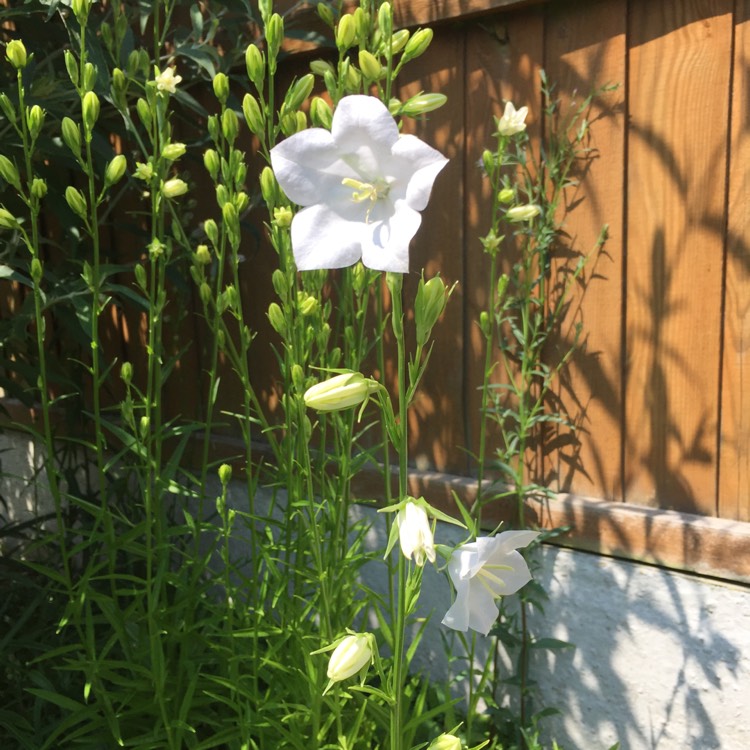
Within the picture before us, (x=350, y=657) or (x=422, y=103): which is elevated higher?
(x=422, y=103)

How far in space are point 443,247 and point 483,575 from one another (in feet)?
3.78

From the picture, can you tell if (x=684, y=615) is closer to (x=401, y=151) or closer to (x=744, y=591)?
(x=744, y=591)

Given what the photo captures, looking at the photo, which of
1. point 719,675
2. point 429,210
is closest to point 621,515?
point 719,675

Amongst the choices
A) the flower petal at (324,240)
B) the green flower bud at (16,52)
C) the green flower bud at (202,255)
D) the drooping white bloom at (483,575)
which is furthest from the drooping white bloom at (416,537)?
the green flower bud at (16,52)

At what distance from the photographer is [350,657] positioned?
1018 mm

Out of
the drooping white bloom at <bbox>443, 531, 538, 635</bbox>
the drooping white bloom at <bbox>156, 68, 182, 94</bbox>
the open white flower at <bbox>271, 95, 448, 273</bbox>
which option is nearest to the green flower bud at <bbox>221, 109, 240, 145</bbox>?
the drooping white bloom at <bbox>156, 68, 182, 94</bbox>

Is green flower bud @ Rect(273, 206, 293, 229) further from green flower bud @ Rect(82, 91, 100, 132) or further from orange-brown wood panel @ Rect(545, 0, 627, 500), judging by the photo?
orange-brown wood panel @ Rect(545, 0, 627, 500)

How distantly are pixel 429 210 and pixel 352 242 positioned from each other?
1.14 metres

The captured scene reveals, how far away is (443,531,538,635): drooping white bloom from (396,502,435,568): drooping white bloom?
11cm

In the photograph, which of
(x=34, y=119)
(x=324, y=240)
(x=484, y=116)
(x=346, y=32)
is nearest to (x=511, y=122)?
(x=484, y=116)

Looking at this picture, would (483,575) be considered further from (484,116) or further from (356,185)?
(484,116)

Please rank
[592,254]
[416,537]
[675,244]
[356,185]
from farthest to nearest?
[592,254], [675,244], [356,185], [416,537]

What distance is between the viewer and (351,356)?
5.20 feet

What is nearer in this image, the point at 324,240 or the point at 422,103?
the point at 324,240
